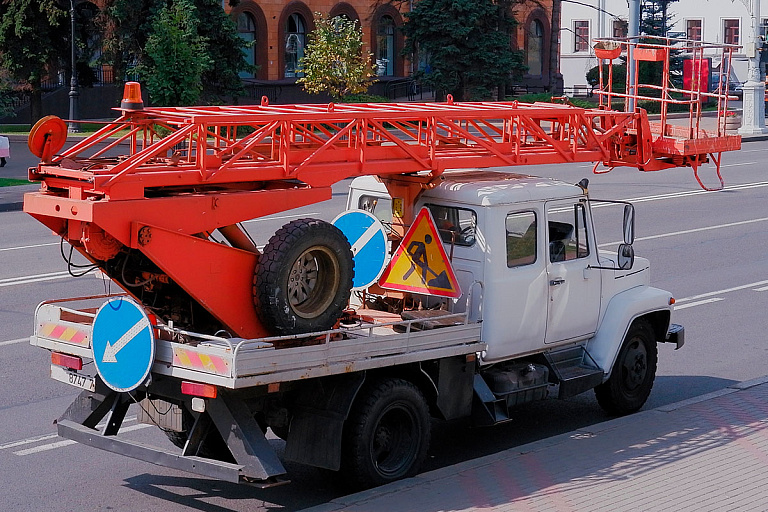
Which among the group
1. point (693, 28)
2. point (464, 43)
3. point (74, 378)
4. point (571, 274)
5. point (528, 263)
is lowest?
point (74, 378)

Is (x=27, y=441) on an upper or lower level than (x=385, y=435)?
lower

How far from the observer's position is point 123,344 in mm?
6625

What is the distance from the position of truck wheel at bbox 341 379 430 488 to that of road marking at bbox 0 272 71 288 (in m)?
8.08

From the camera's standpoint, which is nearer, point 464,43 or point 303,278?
point 303,278

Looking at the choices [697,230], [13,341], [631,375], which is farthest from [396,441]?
[697,230]

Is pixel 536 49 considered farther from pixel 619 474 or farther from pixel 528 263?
pixel 619 474

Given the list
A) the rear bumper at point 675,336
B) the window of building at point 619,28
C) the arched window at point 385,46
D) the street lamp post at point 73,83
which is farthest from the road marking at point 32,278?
the window of building at point 619,28

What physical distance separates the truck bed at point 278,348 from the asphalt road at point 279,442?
0.95m

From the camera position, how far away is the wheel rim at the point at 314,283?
6.96 m

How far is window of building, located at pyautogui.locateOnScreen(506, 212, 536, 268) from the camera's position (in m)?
7.96

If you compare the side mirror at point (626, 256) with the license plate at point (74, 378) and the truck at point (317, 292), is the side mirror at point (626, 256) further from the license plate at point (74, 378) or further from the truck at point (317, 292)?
the license plate at point (74, 378)

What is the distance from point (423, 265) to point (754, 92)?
38.6m

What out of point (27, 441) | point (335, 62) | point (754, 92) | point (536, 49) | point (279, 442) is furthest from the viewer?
point (536, 49)

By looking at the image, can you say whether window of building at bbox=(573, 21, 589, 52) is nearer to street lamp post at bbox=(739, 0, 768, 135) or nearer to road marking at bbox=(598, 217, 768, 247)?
street lamp post at bbox=(739, 0, 768, 135)
